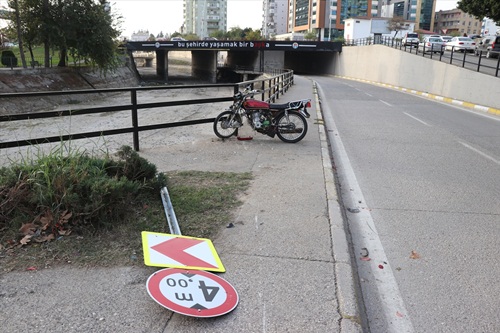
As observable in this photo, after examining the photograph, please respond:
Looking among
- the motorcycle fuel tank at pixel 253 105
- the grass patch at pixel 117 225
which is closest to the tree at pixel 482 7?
the motorcycle fuel tank at pixel 253 105

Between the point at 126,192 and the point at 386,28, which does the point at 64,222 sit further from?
the point at 386,28

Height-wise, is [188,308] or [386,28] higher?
[386,28]

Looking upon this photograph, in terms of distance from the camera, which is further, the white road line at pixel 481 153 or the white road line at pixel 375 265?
the white road line at pixel 481 153

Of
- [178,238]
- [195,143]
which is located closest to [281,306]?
[178,238]

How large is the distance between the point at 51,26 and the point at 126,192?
3471 centimetres

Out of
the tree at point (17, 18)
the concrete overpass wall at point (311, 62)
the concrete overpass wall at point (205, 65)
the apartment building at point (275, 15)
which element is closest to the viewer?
the tree at point (17, 18)

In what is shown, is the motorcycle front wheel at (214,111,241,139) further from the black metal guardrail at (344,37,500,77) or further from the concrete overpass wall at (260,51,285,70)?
the concrete overpass wall at (260,51,285,70)

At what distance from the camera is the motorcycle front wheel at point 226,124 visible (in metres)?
9.78

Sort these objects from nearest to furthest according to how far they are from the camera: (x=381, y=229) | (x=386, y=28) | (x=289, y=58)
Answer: (x=381, y=229), (x=289, y=58), (x=386, y=28)

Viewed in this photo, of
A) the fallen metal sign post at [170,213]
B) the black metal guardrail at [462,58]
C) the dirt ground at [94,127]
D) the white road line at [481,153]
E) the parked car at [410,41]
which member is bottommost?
the dirt ground at [94,127]

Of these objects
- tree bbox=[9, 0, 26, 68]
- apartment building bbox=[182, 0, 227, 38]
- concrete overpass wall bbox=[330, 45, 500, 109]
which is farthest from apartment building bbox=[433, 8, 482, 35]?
tree bbox=[9, 0, 26, 68]

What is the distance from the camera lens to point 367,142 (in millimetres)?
10578

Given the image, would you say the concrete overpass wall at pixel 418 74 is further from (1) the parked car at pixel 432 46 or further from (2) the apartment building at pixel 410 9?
(2) the apartment building at pixel 410 9

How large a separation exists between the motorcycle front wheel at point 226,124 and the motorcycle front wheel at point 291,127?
3.02ft
